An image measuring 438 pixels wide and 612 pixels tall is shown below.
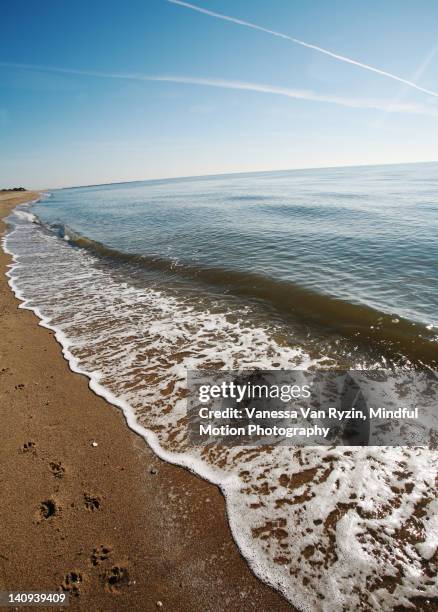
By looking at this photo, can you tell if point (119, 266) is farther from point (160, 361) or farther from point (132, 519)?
point (132, 519)

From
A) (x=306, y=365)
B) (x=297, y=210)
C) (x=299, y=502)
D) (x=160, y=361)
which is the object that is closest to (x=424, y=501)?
(x=299, y=502)

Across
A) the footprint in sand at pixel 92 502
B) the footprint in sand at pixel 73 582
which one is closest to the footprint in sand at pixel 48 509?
the footprint in sand at pixel 92 502

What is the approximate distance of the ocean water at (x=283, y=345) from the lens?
11.4ft

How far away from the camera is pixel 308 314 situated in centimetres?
961

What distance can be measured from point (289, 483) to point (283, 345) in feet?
13.0

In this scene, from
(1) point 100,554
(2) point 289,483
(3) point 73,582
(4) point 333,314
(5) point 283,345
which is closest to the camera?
(3) point 73,582

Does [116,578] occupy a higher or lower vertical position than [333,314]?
lower

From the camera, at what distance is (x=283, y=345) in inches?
312

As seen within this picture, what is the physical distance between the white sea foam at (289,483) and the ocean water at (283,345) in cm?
2

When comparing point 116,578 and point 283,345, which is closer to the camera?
point 116,578

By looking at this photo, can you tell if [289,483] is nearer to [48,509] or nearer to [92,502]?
[92,502]

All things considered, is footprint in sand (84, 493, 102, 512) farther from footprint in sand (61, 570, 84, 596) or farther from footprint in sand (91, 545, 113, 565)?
footprint in sand (61, 570, 84, 596)

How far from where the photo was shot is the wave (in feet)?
24.9

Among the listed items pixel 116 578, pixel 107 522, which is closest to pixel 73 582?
pixel 116 578
